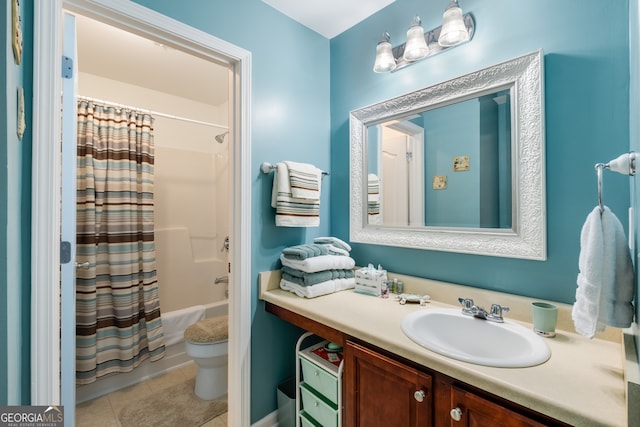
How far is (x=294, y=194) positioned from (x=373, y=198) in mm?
→ 474

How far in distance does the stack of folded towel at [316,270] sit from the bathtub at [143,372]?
138 centimetres

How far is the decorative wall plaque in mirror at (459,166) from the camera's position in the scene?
3.70 feet

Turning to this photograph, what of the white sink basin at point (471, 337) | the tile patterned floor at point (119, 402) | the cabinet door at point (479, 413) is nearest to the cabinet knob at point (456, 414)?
the cabinet door at point (479, 413)

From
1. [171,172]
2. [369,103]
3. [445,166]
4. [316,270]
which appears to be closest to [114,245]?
[171,172]

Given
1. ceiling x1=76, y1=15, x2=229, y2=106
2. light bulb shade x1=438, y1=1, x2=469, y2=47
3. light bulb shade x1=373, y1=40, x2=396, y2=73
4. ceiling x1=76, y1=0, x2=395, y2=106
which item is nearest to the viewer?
light bulb shade x1=438, y1=1, x2=469, y2=47

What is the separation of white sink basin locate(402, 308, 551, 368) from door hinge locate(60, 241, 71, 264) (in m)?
1.34

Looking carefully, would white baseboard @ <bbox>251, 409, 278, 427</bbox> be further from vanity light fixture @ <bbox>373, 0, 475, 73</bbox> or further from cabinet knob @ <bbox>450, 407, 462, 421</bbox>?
vanity light fixture @ <bbox>373, 0, 475, 73</bbox>

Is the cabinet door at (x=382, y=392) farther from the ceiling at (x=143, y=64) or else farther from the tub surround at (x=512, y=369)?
the ceiling at (x=143, y=64)

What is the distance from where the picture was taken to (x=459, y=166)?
1340mm

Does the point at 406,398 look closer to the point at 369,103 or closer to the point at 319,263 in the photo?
the point at 319,263

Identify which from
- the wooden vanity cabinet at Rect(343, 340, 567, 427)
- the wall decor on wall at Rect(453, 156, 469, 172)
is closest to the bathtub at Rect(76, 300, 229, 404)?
the wooden vanity cabinet at Rect(343, 340, 567, 427)

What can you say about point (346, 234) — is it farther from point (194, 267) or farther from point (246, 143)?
point (194, 267)

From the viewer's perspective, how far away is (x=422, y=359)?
34.7 inches

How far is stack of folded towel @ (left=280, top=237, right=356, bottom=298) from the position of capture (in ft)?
4.72
